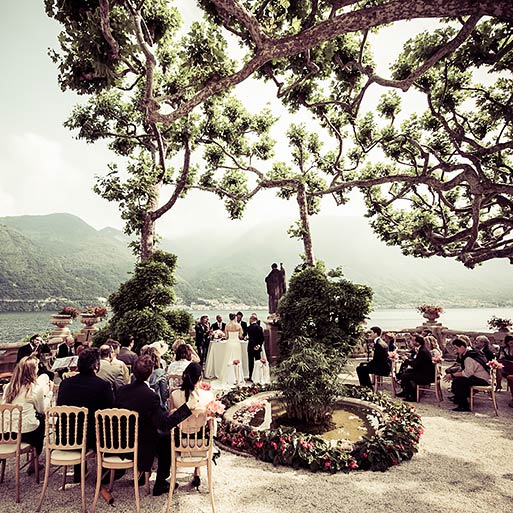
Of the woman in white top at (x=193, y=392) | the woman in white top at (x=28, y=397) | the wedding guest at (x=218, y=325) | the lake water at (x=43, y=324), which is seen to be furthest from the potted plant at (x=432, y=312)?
the woman in white top at (x=28, y=397)

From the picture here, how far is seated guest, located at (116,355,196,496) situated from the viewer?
4234 mm

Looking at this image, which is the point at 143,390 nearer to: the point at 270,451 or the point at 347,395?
the point at 270,451

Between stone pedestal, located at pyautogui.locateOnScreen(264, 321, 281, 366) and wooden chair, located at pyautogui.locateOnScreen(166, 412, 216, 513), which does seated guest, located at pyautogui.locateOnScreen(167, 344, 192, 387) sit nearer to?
wooden chair, located at pyautogui.locateOnScreen(166, 412, 216, 513)

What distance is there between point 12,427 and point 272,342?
33.1 ft

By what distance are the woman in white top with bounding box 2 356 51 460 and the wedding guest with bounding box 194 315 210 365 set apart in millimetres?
8060

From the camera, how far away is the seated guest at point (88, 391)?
4.49 metres

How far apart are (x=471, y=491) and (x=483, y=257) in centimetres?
1042

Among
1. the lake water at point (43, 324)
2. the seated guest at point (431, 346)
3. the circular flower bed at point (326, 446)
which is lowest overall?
the lake water at point (43, 324)

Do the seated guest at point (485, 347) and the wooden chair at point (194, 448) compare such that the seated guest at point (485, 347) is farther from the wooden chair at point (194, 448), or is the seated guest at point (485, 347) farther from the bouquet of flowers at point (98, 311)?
the bouquet of flowers at point (98, 311)

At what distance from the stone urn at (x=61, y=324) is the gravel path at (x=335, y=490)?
9.04m

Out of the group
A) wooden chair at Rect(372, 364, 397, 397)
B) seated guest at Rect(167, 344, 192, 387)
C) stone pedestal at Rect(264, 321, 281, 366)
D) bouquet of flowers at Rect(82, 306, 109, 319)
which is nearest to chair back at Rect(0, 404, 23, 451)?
seated guest at Rect(167, 344, 192, 387)

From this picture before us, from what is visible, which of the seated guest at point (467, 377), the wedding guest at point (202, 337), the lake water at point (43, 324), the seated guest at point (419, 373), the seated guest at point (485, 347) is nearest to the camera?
the seated guest at point (467, 377)

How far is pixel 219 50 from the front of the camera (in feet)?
29.5

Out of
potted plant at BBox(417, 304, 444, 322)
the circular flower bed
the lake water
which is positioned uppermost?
potted plant at BBox(417, 304, 444, 322)
